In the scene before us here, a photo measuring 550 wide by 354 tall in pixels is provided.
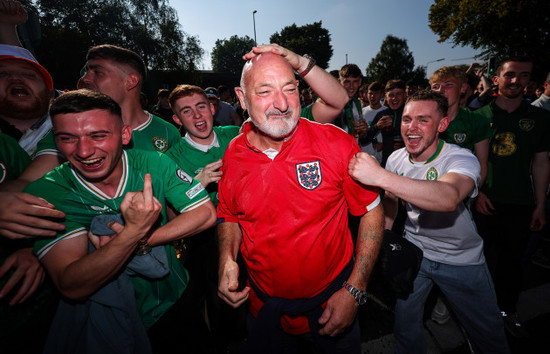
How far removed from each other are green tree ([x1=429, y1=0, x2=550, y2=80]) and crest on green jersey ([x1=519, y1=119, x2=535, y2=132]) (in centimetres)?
2611

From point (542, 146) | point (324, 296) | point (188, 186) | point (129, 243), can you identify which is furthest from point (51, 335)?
point (542, 146)

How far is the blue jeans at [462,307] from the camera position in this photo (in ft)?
7.11

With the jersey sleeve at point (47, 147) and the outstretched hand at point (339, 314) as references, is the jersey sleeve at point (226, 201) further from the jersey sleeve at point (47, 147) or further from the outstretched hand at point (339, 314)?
the jersey sleeve at point (47, 147)

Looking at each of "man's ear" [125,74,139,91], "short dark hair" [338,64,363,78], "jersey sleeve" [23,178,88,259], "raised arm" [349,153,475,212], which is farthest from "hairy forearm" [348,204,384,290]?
"short dark hair" [338,64,363,78]

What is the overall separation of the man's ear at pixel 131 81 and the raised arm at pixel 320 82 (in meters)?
1.83

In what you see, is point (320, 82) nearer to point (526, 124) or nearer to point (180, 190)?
point (180, 190)

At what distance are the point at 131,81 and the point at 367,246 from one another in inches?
132

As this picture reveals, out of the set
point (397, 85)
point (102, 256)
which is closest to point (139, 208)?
point (102, 256)

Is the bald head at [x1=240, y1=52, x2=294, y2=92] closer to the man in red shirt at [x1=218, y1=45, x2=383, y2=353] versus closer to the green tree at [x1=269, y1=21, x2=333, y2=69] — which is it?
the man in red shirt at [x1=218, y1=45, x2=383, y2=353]

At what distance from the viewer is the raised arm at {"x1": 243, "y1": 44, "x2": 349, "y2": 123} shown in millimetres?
2039

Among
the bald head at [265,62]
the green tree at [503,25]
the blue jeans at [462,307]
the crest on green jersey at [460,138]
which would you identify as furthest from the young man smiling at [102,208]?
the green tree at [503,25]

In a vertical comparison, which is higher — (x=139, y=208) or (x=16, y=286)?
(x=139, y=208)

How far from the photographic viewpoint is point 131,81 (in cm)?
308

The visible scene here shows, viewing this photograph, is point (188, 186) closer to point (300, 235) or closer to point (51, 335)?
point (300, 235)
